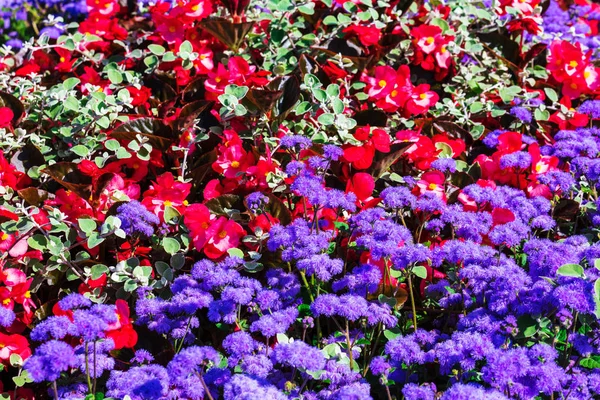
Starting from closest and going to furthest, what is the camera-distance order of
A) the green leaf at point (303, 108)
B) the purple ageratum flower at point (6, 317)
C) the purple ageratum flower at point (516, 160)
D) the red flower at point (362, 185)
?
the purple ageratum flower at point (6, 317) < the red flower at point (362, 185) < the purple ageratum flower at point (516, 160) < the green leaf at point (303, 108)

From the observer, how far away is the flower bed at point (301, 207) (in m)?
1.62

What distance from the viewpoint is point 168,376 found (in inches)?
60.9

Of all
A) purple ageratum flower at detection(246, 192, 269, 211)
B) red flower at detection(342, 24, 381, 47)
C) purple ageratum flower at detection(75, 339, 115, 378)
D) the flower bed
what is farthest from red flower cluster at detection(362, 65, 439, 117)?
purple ageratum flower at detection(75, 339, 115, 378)

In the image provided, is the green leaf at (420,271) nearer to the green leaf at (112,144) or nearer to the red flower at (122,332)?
the red flower at (122,332)

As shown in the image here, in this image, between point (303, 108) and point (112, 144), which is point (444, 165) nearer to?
point (303, 108)

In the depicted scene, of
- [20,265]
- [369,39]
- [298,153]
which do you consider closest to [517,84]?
[369,39]

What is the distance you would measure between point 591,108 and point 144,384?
1788 mm

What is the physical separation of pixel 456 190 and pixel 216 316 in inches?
35.0

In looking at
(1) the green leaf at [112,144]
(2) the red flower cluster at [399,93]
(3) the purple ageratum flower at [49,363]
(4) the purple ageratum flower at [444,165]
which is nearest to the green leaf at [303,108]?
(2) the red flower cluster at [399,93]

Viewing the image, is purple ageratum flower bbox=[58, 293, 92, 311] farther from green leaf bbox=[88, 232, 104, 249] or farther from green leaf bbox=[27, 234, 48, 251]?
green leaf bbox=[27, 234, 48, 251]

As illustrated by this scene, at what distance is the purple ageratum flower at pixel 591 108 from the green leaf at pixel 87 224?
5.33ft

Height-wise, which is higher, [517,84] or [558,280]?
[558,280]

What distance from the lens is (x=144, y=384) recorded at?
60.9 inches

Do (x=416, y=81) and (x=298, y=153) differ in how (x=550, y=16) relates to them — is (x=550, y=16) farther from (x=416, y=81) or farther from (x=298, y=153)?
(x=298, y=153)
